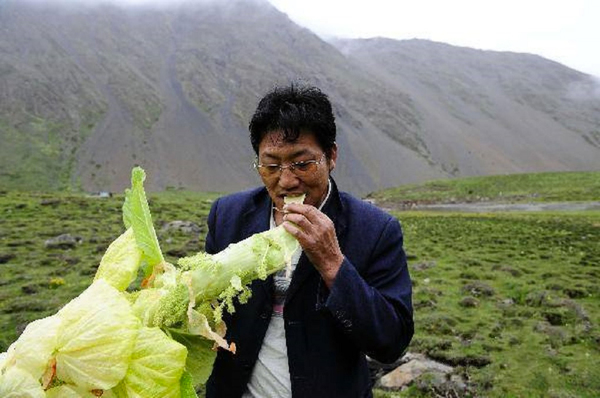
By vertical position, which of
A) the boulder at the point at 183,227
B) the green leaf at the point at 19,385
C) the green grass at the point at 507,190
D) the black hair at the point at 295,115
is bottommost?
the green grass at the point at 507,190

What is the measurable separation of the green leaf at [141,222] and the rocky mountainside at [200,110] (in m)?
89.4

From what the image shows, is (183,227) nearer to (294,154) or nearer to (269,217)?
(269,217)

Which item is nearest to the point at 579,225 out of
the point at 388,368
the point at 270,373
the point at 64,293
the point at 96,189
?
the point at 388,368

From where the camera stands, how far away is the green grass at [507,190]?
79875 mm

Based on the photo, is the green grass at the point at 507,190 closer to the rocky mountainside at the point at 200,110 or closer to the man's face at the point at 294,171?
the rocky mountainside at the point at 200,110

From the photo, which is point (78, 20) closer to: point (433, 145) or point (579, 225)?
point (433, 145)

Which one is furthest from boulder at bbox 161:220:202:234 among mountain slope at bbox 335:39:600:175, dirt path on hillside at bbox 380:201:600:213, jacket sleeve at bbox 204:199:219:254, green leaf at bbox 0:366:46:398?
mountain slope at bbox 335:39:600:175

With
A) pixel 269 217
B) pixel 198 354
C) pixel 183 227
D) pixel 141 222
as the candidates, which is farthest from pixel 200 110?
pixel 198 354

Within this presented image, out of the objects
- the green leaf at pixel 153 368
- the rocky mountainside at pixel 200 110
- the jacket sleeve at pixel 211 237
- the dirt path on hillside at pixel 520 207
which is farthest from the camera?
the rocky mountainside at pixel 200 110

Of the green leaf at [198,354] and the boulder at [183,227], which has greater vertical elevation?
the green leaf at [198,354]

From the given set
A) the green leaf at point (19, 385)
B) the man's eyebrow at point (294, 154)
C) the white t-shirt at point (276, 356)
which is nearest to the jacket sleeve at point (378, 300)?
the white t-shirt at point (276, 356)

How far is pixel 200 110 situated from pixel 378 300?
136 meters

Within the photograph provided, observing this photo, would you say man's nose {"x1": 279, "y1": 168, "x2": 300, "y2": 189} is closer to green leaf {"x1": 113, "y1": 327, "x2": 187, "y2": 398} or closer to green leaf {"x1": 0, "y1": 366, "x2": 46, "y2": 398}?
green leaf {"x1": 113, "y1": 327, "x2": 187, "y2": 398}

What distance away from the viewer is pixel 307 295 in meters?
2.61
